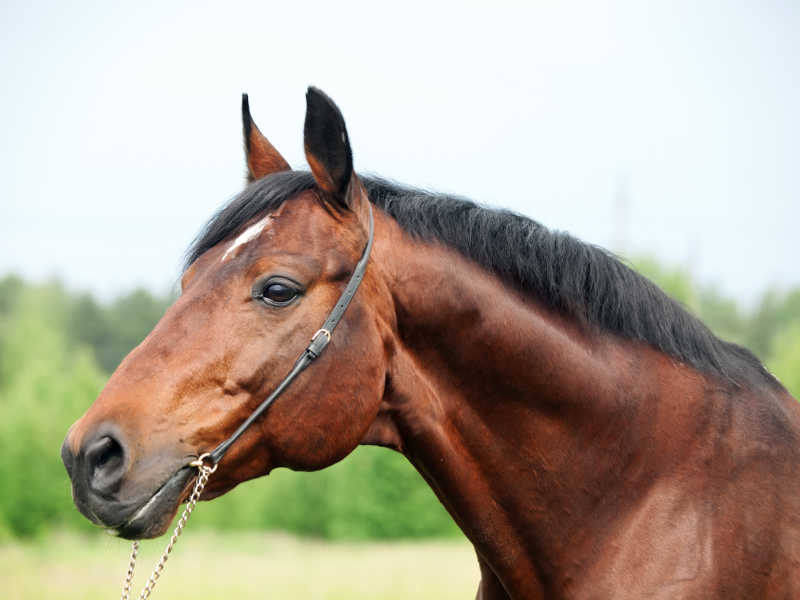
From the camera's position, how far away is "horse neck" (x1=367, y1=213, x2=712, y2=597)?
339cm

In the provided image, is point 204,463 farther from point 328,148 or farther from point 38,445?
point 38,445

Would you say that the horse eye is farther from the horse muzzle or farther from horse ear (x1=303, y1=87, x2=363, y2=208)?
the horse muzzle

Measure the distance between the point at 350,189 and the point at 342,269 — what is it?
36cm

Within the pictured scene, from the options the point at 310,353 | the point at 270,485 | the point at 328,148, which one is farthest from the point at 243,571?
the point at 328,148

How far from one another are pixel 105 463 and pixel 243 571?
17.6m

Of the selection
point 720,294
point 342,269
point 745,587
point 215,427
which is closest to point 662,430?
point 745,587

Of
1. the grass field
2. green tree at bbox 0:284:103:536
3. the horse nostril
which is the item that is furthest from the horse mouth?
green tree at bbox 0:284:103:536

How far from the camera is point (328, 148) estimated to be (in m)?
3.38

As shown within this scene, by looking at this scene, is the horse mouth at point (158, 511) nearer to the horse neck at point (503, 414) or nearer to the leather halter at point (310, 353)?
the leather halter at point (310, 353)

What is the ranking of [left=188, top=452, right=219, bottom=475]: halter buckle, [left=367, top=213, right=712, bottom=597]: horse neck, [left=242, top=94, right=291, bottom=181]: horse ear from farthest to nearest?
[left=242, top=94, right=291, bottom=181]: horse ear < [left=367, top=213, right=712, bottom=597]: horse neck < [left=188, top=452, right=219, bottom=475]: halter buckle

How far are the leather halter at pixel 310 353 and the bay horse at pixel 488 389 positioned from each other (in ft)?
0.08

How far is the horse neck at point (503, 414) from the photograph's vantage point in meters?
3.39

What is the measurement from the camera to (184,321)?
315 centimetres

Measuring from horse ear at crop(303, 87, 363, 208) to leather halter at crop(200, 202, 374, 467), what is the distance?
0.29 m
